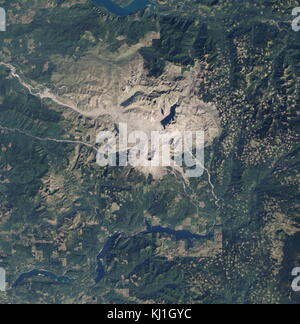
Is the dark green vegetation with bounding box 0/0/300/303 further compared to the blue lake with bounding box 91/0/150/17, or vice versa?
the blue lake with bounding box 91/0/150/17

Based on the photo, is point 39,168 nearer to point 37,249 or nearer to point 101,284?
point 37,249

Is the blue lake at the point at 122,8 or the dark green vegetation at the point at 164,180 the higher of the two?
the blue lake at the point at 122,8

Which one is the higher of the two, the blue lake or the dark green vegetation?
the blue lake

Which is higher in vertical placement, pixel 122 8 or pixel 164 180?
pixel 122 8

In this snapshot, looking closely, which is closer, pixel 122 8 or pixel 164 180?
pixel 164 180

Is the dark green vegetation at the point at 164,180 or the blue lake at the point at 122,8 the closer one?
the dark green vegetation at the point at 164,180
